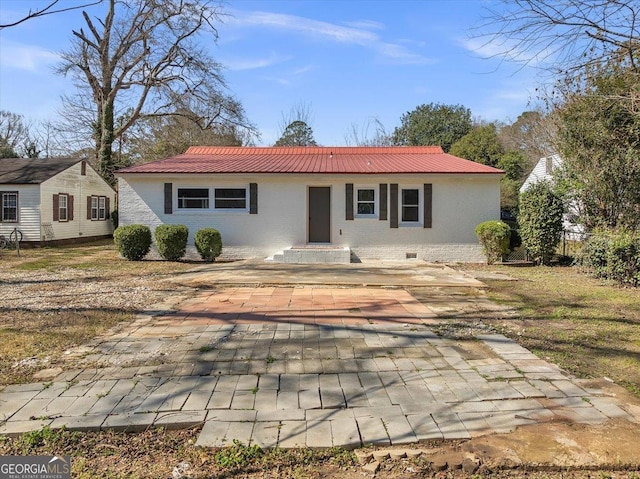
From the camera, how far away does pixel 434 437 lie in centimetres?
273

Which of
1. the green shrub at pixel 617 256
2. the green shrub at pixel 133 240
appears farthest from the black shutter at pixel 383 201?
the green shrub at pixel 133 240

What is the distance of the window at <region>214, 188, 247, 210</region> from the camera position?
1407cm

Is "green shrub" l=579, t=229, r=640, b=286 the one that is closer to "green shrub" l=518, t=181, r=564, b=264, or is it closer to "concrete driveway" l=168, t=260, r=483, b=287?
"green shrub" l=518, t=181, r=564, b=264

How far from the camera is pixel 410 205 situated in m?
14.0

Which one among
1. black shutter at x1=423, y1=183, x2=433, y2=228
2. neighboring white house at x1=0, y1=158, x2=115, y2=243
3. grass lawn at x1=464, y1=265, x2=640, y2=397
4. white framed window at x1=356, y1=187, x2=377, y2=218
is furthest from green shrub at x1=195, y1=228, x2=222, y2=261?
neighboring white house at x1=0, y1=158, x2=115, y2=243

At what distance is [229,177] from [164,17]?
16.8 meters

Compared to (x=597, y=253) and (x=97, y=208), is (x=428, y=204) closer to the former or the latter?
(x=597, y=253)

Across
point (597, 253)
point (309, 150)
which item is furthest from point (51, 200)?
point (597, 253)

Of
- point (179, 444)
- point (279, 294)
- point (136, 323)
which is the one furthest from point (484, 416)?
point (279, 294)

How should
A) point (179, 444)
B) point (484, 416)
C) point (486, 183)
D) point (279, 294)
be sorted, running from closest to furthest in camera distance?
1. point (179, 444)
2. point (484, 416)
3. point (279, 294)
4. point (486, 183)

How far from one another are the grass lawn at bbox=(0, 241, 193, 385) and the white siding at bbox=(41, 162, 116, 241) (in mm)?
5629

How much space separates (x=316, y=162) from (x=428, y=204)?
4.38m

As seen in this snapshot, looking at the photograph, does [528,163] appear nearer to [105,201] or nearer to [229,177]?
[229,177]

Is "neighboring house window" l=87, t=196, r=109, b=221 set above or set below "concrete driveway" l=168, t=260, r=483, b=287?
above
